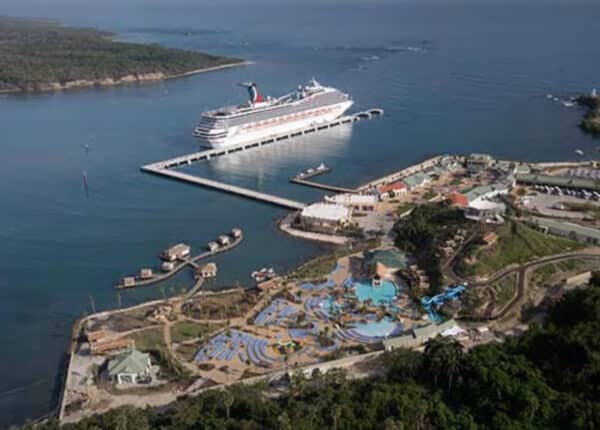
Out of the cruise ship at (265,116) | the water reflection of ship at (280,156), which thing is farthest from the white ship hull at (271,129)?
the water reflection of ship at (280,156)

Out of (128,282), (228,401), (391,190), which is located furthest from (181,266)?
(391,190)

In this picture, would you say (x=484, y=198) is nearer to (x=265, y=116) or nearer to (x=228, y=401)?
(x=265, y=116)

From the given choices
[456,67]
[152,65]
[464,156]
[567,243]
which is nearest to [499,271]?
[567,243]

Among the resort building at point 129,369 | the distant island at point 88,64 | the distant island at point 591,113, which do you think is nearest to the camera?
the resort building at point 129,369

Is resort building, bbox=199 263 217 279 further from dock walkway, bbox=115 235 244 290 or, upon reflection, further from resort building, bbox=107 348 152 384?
resort building, bbox=107 348 152 384

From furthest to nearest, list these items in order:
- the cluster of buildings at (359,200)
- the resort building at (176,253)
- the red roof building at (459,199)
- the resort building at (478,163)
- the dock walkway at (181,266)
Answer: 1. the resort building at (478,163)
2. the red roof building at (459,199)
3. the cluster of buildings at (359,200)
4. the resort building at (176,253)
5. the dock walkway at (181,266)

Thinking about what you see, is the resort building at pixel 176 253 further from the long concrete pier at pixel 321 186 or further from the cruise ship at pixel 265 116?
the cruise ship at pixel 265 116
